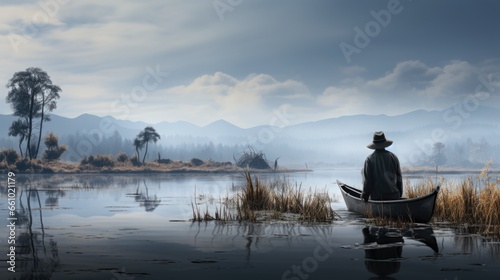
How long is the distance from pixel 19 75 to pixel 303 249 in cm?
5894

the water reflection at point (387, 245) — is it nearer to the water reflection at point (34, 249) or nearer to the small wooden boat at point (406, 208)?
the small wooden boat at point (406, 208)

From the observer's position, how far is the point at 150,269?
8.74 meters

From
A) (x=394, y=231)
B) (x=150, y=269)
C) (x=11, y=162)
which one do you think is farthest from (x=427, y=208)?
(x=11, y=162)

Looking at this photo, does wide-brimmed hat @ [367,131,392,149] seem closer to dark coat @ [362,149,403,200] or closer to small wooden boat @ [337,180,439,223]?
dark coat @ [362,149,403,200]

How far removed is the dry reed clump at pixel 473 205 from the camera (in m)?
13.6

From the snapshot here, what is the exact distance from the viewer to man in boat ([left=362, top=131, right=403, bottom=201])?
15344mm

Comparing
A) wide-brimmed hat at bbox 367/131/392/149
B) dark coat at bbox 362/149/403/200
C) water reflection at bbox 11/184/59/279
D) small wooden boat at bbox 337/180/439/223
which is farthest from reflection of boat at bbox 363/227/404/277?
water reflection at bbox 11/184/59/279

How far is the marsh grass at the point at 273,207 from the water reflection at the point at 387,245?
2104mm

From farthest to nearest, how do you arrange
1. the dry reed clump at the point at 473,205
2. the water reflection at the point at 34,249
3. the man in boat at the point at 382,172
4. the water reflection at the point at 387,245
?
the man in boat at the point at 382,172, the dry reed clump at the point at 473,205, the water reflection at the point at 387,245, the water reflection at the point at 34,249

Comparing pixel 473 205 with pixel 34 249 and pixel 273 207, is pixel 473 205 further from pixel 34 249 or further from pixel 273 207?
pixel 34 249

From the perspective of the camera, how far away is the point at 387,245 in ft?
35.8

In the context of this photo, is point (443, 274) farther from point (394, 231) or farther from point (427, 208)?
point (427, 208)

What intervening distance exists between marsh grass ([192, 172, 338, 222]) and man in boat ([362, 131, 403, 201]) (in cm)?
132

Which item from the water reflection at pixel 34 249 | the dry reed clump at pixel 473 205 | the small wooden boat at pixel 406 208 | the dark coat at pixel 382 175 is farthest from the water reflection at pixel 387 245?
the water reflection at pixel 34 249
